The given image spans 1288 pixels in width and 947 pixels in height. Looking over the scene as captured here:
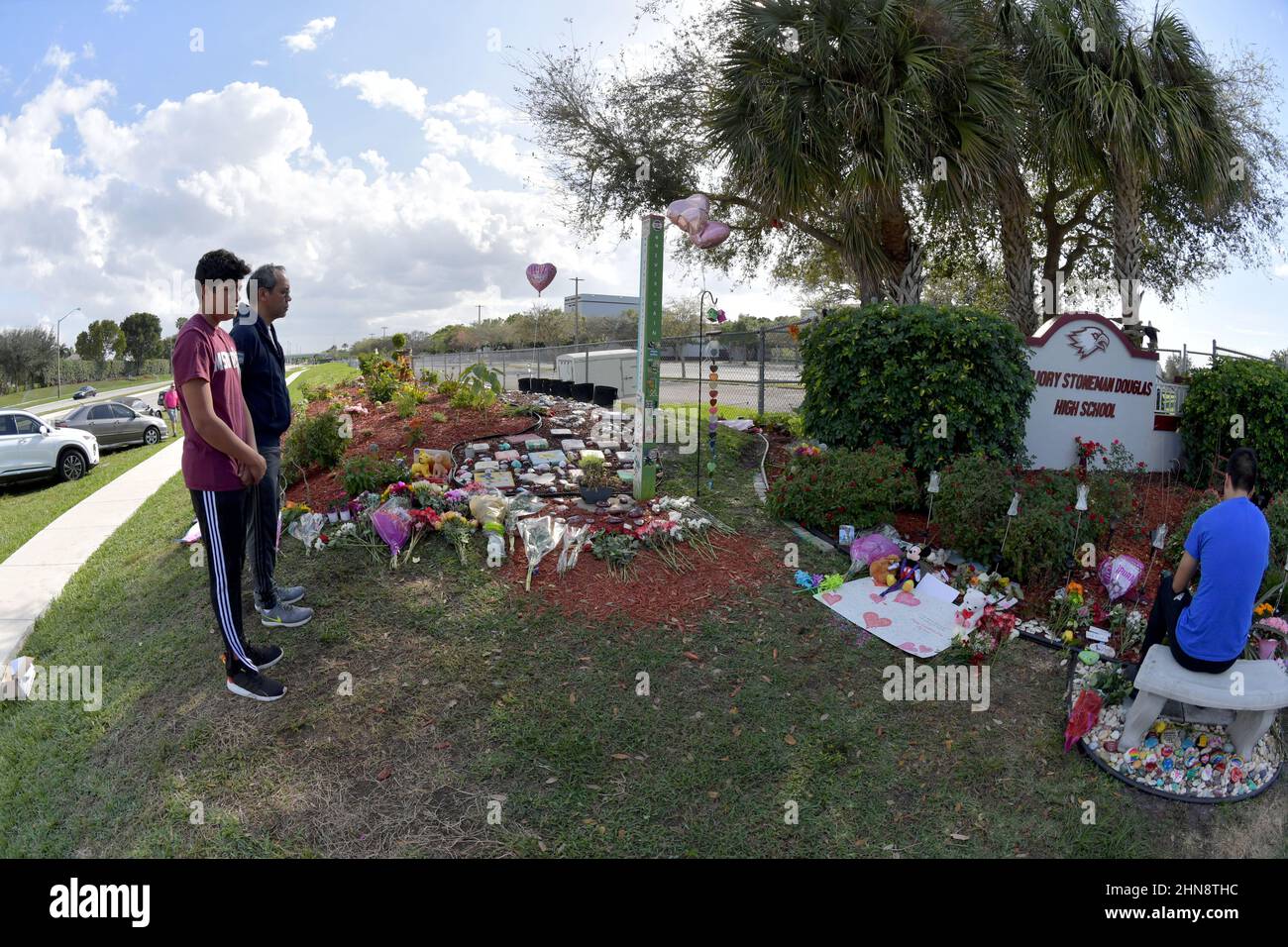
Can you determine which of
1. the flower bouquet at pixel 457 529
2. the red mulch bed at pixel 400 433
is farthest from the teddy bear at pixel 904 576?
the red mulch bed at pixel 400 433

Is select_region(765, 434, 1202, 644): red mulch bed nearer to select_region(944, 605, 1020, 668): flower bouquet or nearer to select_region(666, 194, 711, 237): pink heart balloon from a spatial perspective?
select_region(944, 605, 1020, 668): flower bouquet

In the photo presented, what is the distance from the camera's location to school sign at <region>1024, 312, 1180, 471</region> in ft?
25.5

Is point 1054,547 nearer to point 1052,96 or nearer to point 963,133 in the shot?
point 963,133

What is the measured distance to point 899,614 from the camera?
4750 millimetres

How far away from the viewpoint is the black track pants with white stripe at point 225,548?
136 inches

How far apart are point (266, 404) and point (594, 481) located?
9.08 feet

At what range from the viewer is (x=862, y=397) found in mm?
6785

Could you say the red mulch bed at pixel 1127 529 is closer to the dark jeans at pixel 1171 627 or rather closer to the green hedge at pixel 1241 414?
the green hedge at pixel 1241 414

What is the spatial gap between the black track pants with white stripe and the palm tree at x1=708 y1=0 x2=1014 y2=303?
771cm

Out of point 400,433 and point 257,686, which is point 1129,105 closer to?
point 400,433

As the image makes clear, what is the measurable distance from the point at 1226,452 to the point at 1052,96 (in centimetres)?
572

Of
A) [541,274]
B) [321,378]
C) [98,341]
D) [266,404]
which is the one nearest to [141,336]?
[98,341]

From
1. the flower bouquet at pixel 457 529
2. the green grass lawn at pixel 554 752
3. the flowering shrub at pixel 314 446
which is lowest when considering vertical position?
the green grass lawn at pixel 554 752

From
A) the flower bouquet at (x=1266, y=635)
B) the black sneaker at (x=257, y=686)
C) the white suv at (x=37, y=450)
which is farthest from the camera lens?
the white suv at (x=37, y=450)
